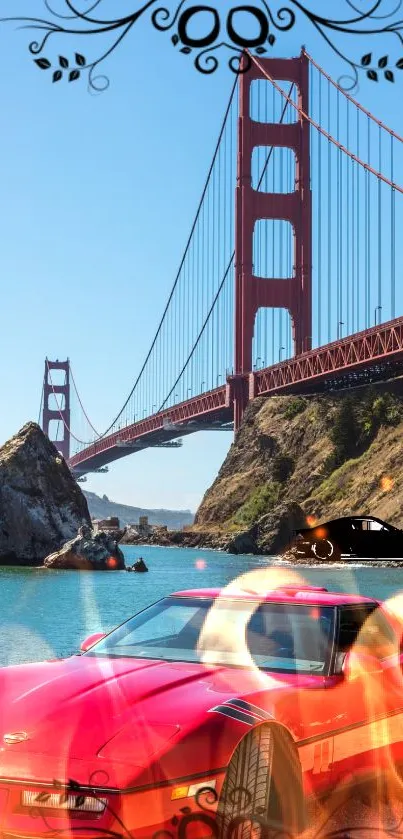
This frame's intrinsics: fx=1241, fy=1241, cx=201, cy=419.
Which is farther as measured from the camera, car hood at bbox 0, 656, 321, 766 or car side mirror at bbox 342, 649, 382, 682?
car side mirror at bbox 342, 649, 382, 682

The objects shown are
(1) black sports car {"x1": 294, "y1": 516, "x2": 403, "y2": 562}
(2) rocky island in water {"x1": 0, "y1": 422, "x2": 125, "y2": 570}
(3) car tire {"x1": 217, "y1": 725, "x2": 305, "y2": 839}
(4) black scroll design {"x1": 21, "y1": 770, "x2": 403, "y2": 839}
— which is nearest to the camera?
(4) black scroll design {"x1": 21, "y1": 770, "x2": 403, "y2": 839}

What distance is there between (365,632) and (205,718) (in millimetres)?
1855

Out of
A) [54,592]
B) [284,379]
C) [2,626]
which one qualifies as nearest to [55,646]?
[2,626]

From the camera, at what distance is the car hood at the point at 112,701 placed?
15.9 ft

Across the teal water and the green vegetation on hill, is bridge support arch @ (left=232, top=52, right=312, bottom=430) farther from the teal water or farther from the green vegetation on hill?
the teal water

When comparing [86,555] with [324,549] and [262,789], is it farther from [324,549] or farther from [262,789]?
[262,789]

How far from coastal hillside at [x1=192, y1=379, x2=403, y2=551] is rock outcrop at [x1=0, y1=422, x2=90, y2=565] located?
21199 millimetres

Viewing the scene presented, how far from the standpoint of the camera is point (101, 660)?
5902mm

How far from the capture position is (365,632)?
6543 mm

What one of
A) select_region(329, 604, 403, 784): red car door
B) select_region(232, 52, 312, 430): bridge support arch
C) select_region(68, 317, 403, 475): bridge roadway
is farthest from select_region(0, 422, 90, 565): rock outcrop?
select_region(329, 604, 403, 784): red car door

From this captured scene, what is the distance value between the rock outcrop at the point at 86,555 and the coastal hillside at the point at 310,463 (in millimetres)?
21710

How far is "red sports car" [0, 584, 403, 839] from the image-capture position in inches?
184

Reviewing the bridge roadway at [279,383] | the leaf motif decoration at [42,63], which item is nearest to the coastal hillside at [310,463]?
the bridge roadway at [279,383]

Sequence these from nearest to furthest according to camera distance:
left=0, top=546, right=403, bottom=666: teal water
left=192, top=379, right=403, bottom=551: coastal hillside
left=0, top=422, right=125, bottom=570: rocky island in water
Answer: left=0, top=546, right=403, bottom=666: teal water
left=0, top=422, right=125, bottom=570: rocky island in water
left=192, top=379, right=403, bottom=551: coastal hillside
